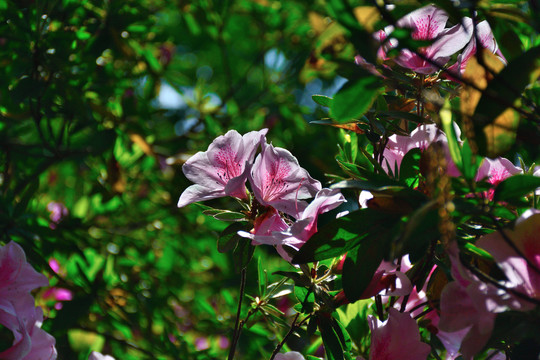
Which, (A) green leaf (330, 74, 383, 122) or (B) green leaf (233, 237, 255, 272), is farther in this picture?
(B) green leaf (233, 237, 255, 272)

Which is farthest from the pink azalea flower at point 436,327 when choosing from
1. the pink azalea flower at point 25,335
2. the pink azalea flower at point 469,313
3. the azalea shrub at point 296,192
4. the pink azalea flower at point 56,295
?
the pink azalea flower at point 56,295

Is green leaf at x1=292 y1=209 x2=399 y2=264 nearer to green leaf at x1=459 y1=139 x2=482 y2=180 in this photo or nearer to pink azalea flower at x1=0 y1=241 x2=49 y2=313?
green leaf at x1=459 y1=139 x2=482 y2=180

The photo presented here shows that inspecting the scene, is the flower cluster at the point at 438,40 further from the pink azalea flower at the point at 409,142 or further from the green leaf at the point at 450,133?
the green leaf at the point at 450,133

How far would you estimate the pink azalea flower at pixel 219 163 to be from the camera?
76 cm

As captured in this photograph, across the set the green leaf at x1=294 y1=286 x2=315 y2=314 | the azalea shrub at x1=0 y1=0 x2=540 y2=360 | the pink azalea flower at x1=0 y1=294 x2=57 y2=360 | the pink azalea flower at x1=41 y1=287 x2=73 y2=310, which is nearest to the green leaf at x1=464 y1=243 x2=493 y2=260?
the azalea shrub at x1=0 y1=0 x2=540 y2=360

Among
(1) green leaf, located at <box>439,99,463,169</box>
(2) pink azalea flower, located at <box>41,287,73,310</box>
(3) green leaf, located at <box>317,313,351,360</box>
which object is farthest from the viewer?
(2) pink azalea flower, located at <box>41,287,73,310</box>

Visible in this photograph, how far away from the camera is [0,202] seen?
1.14 metres

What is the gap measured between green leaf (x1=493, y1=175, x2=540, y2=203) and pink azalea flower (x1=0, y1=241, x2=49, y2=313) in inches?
25.7

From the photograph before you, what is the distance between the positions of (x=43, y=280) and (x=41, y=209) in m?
0.88

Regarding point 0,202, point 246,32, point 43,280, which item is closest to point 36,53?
point 0,202

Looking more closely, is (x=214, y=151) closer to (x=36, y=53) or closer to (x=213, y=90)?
(x=36, y=53)

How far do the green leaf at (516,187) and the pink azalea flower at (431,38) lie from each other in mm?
218

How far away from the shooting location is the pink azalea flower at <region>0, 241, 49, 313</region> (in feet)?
2.57

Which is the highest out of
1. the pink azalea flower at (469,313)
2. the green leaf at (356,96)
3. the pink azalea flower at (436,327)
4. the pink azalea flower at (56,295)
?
the green leaf at (356,96)
